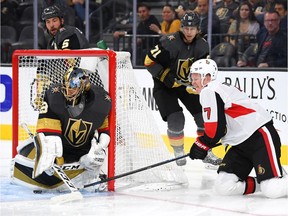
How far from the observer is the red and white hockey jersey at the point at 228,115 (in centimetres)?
403

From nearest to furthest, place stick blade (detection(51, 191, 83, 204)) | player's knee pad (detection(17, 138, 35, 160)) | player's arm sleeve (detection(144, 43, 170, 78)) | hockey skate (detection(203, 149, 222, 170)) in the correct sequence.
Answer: stick blade (detection(51, 191, 83, 204)) → player's knee pad (detection(17, 138, 35, 160)) → player's arm sleeve (detection(144, 43, 170, 78)) → hockey skate (detection(203, 149, 222, 170))

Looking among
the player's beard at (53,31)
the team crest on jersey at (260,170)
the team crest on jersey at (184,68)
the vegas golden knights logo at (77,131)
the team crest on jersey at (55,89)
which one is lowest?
the team crest on jersey at (260,170)

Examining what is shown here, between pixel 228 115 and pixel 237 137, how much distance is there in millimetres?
126

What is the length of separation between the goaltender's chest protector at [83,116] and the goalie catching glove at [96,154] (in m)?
0.07

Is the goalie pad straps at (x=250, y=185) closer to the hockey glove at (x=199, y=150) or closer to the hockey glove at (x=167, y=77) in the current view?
the hockey glove at (x=199, y=150)

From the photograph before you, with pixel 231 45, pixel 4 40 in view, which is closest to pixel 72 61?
pixel 231 45

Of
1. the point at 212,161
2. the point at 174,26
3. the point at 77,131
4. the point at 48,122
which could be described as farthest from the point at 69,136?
the point at 174,26

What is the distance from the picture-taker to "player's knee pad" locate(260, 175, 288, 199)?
13.4 feet

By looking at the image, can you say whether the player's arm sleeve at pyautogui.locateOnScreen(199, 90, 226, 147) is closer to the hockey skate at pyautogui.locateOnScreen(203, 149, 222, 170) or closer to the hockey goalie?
the hockey goalie

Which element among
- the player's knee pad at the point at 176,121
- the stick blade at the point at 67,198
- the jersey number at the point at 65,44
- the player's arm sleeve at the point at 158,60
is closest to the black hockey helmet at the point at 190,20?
the player's arm sleeve at the point at 158,60

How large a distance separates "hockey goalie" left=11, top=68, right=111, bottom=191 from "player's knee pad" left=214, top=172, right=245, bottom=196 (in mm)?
624

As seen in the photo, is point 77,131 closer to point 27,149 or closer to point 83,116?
point 83,116

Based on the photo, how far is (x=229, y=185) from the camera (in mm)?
4164

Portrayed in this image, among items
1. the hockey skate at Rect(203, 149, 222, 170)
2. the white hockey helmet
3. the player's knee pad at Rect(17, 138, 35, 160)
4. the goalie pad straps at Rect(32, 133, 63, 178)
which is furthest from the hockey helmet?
the hockey skate at Rect(203, 149, 222, 170)
